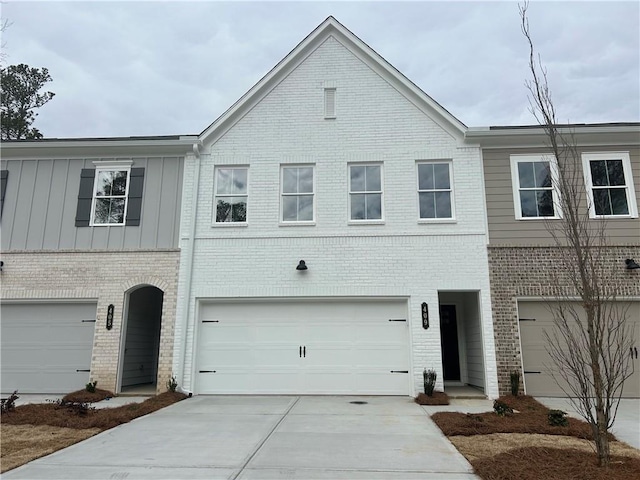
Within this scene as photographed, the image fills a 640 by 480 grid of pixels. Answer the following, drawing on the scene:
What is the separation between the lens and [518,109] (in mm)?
7543

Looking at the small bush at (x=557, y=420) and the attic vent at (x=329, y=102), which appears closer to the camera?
the small bush at (x=557, y=420)

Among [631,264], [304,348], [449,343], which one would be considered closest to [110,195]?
[304,348]

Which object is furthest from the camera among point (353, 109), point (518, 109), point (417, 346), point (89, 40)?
point (89, 40)

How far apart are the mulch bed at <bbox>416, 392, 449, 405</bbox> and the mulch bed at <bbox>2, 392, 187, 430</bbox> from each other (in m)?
5.43

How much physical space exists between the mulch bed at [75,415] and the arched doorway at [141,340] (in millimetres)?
2519

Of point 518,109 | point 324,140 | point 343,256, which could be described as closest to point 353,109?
point 324,140

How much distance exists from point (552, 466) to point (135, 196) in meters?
10.6

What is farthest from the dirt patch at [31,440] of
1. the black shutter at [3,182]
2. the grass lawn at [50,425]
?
the black shutter at [3,182]

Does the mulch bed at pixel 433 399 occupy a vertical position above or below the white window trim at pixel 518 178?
below

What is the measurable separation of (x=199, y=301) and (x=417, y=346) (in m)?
5.39

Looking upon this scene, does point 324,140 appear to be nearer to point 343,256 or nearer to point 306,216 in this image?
point 306,216

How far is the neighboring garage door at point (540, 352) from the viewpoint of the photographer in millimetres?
10227

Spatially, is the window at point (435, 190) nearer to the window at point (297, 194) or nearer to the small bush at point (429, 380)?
the window at point (297, 194)

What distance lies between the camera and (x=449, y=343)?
12680mm
